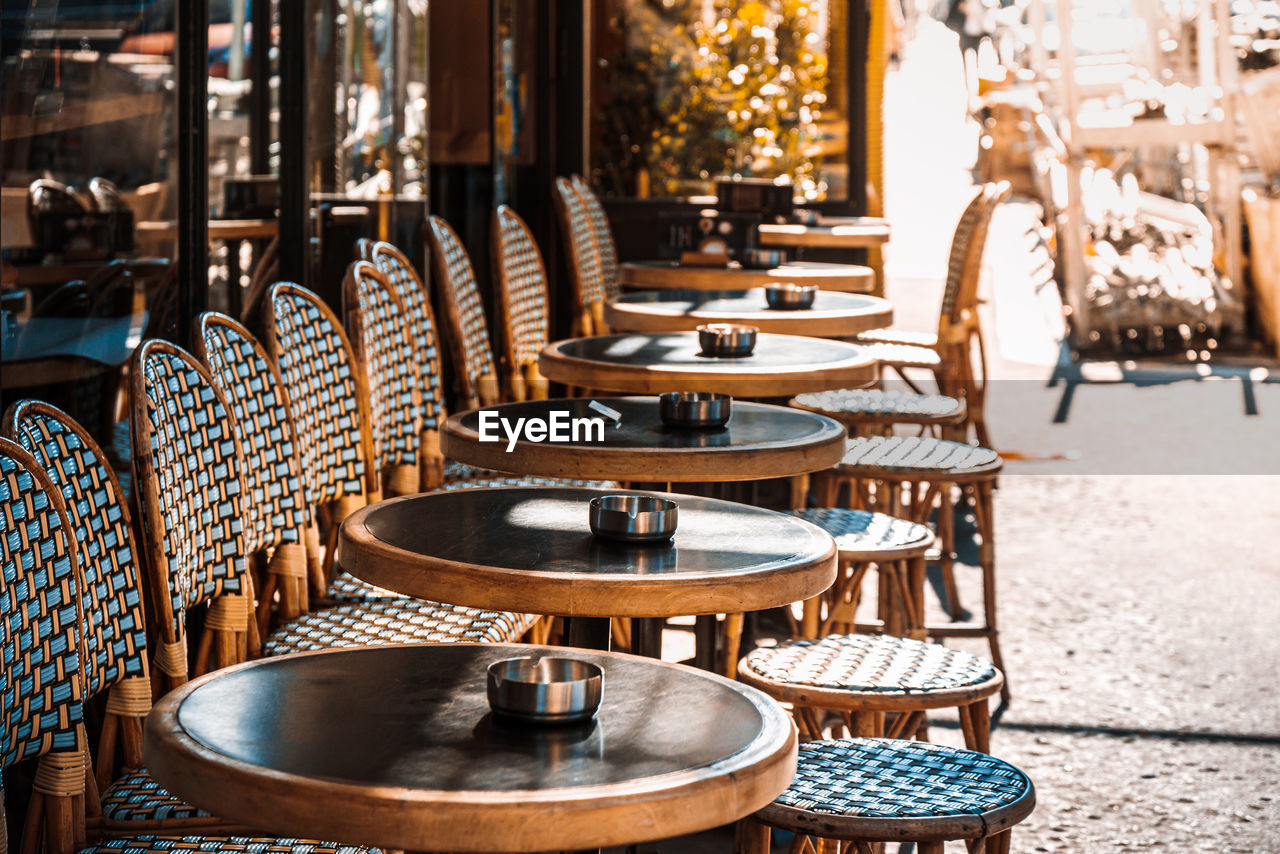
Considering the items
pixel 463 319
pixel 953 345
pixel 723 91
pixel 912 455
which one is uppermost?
pixel 723 91

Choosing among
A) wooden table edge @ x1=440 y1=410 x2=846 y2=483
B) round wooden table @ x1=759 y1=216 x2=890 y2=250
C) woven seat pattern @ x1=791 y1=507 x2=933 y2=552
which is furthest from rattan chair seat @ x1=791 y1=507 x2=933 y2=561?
round wooden table @ x1=759 y1=216 x2=890 y2=250

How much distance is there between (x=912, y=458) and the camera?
402 centimetres

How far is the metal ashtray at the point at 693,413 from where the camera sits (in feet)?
9.07

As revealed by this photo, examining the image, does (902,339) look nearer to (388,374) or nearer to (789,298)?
(789,298)

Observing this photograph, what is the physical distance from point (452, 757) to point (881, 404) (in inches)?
132

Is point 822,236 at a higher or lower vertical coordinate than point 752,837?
higher

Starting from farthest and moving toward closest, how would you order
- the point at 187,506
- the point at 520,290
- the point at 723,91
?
1. the point at 723,91
2. the point at 520,290
3. the point at 187,506

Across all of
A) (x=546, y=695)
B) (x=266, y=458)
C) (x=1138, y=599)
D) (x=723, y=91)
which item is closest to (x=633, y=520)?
(x=546, y=695)

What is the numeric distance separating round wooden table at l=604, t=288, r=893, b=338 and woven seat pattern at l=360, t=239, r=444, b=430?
0.58 metres

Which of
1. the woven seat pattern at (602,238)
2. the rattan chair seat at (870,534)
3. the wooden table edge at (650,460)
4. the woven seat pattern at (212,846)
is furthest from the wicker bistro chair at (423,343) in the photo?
the woven seat pattern at (602,238)

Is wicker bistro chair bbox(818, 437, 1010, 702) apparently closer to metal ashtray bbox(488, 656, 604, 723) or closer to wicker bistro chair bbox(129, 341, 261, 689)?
wicker bistro chair bbox(129, 341, 261, 689)

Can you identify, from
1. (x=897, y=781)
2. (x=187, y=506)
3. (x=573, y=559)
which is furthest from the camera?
(x=187, y=506)

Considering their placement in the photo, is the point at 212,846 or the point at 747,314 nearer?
the point at 212,846

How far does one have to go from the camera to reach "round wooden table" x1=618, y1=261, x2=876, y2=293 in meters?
5.10
